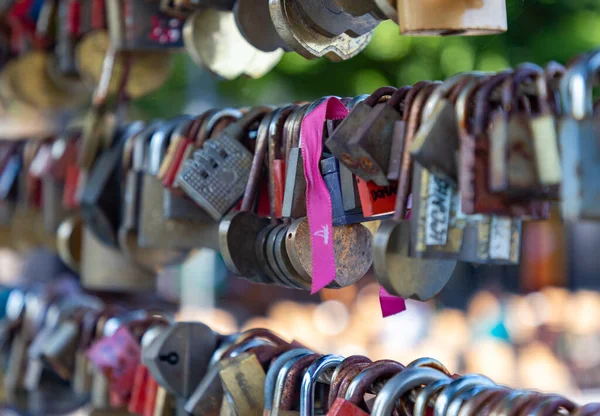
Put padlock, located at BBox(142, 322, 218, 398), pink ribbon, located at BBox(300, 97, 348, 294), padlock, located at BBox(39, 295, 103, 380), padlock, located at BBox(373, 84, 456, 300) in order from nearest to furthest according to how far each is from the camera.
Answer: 1. padlock, located at BBox(373, 84, 456, 300)
2. pink ribbon, located at BBox(300, 97, 348, 294)
3. padlock, located at BBox(142, 322, 218, 398)
4. padlock, located at BBox(39, 295, 103, 380)

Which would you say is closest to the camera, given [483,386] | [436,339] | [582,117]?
[582,117]

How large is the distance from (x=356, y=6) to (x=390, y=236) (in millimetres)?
202

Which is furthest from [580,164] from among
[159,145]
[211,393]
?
[159,145]

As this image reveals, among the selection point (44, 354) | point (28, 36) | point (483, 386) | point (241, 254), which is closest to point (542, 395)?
point (483, 386)

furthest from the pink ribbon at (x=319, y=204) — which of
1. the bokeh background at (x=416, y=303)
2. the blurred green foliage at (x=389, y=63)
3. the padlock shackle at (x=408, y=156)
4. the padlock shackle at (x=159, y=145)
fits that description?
the blurred green foliage at (x=389, y=63)

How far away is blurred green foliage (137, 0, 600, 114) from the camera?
2.59 m

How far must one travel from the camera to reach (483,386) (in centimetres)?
65

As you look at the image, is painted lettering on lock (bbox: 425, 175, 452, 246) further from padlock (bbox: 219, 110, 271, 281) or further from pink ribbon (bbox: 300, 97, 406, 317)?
padlock (bbox: 219, 110, 271, 281)

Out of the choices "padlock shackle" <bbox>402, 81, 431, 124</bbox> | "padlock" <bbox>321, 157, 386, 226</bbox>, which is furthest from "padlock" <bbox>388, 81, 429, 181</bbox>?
"padlock" <bbox>321, 157, 386, 226</bbox>

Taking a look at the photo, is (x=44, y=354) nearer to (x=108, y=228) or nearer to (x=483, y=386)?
(x=108, y=228)

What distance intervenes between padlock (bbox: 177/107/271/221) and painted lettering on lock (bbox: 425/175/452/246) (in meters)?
0.30

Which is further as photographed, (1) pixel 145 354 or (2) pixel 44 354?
(2) pixel 44 354

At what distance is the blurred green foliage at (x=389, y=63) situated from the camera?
102 inches

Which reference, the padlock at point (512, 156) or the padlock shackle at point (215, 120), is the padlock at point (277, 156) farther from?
the padlock at point (512, 156)
